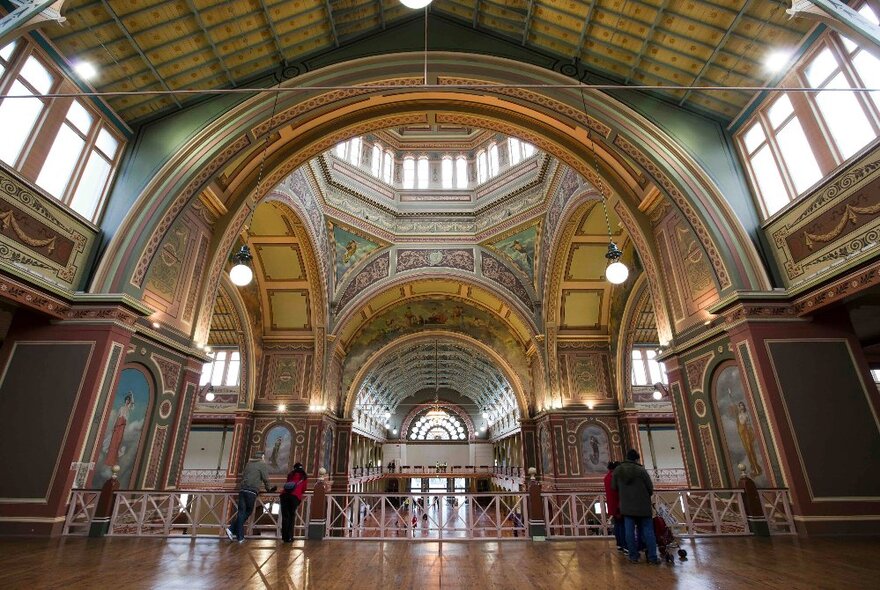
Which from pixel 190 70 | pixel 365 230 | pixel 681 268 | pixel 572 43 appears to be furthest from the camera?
pixel 365 230

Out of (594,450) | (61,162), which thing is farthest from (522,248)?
(61,162)

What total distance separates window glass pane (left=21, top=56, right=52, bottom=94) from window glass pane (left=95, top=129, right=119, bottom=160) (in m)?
1.08

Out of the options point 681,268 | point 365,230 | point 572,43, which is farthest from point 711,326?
point 365,230

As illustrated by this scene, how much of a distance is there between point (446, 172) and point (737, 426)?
14857 mm

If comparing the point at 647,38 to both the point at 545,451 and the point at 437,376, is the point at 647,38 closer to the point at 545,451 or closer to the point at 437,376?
the point at 545,451

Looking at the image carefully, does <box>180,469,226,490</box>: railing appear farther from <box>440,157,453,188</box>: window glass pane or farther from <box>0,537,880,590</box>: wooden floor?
<box>440,157,453,188</box>: window glass pane

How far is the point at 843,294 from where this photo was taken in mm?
6004

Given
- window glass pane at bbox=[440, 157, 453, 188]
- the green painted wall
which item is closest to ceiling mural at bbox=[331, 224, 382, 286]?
window glass pane at bbox=[440, 157, 453, 188]

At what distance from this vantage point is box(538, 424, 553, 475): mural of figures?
16.3 metres

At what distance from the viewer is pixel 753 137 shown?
7.68m

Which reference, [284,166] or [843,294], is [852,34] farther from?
[284,166]

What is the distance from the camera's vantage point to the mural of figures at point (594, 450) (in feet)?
52.1

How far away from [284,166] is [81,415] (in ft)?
20.2

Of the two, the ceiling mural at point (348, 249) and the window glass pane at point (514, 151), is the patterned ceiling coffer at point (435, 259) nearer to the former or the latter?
the ceiling mural at point (348, 249)
